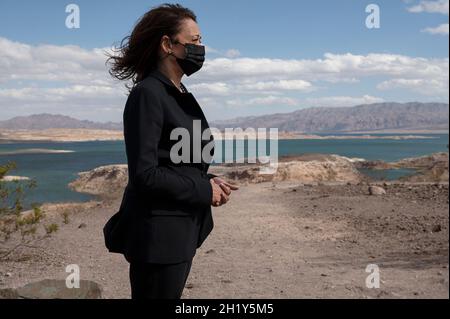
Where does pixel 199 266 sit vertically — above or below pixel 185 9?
below

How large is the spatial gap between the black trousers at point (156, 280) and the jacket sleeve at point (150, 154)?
0.93ft

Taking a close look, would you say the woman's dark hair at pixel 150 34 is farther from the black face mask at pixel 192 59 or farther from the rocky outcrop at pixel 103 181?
the rocky outcrop at pixel 103 181

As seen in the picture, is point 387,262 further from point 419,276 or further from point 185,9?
point 185,9

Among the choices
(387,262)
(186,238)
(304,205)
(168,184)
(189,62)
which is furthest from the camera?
(304,205)

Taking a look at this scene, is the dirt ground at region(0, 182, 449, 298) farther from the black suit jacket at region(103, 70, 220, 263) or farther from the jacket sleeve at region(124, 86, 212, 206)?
the jacket sleeve at region(124, 86, 212, 206)

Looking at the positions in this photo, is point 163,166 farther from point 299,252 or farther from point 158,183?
point 299,252

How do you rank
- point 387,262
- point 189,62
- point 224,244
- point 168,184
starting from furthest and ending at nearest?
1. point 224,244
2. point 387,262
3. point 189,62
4. point 168,184

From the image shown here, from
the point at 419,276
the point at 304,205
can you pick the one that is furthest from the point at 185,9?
the point at 304,205

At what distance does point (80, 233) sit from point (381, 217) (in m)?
6.47

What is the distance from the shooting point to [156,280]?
198cm

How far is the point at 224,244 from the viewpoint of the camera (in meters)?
9.22

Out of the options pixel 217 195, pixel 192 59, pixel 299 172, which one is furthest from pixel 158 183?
pixel 299 172

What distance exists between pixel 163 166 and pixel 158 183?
0.41 ft

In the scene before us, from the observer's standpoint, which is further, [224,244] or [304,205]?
[304,205]
